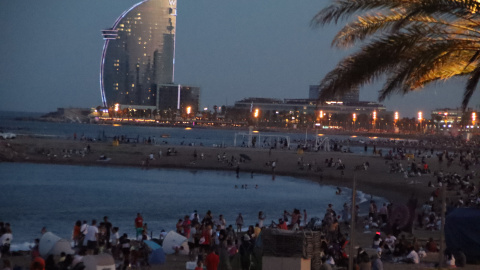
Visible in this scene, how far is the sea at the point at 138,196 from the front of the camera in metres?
20.5

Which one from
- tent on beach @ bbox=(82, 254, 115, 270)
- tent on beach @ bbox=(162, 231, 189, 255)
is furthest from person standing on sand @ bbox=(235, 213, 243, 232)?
tent on beach @ bbox=(82, 254, 115, 270)

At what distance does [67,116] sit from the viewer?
164m

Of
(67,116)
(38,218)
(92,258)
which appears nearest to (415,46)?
(92,258)

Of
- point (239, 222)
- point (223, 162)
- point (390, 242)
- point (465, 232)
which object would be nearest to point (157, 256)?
point (390, 242)

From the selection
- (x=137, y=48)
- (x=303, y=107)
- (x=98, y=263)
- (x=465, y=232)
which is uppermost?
(x=137, y=48)

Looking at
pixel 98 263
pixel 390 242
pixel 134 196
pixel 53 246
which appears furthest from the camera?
pixel 134 196

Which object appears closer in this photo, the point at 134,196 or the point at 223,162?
the point at 134,196

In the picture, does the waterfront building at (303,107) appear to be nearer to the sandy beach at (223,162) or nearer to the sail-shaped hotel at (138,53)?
the sail-shaped hotel at (138,53)

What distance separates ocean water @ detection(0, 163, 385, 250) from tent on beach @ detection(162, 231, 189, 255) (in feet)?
12.4

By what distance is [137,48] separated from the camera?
149875mm

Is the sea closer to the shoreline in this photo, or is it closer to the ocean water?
the ocean water

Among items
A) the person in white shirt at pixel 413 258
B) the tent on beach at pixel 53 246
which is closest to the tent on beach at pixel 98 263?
the tent on beach at pixel 53 246

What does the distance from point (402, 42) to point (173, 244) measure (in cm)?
712

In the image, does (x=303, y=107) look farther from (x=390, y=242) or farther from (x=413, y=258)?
(x=413, y=258)
